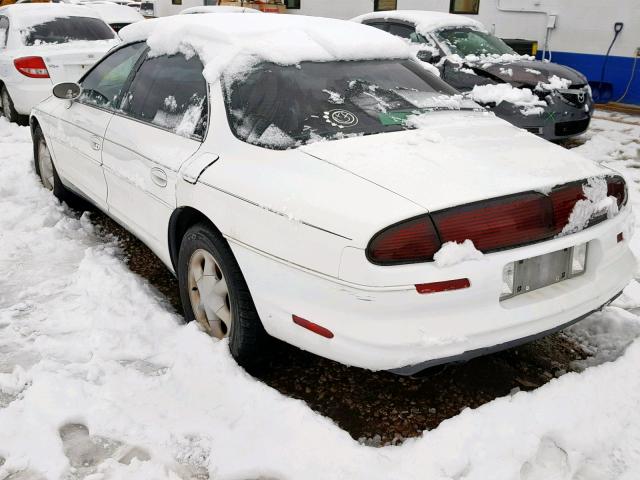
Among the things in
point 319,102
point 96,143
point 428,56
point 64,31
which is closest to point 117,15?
point 64,31

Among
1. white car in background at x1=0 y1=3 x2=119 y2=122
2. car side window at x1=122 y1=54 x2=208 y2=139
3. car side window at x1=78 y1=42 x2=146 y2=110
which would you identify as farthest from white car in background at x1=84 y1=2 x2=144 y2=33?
car side window at x1=122 y1=54 x2=208 y2=139

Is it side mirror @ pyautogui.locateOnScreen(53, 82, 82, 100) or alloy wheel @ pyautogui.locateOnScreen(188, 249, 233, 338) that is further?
side mirror @ pyautogui.locateOnScreen(53, 82, 82, 100)

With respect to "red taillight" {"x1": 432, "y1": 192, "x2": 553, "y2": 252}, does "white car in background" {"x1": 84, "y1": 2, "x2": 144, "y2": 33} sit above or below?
below

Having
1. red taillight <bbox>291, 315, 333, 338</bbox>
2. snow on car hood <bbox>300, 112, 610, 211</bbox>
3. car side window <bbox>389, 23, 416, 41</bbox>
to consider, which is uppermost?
snow on car hood <bbox>300, 112, 610, 211</bbox>

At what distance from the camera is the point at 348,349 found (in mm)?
2324

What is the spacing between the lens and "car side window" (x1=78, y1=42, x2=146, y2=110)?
4012mm

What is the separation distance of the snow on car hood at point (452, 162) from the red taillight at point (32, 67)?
672 cm

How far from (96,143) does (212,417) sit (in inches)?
89.5

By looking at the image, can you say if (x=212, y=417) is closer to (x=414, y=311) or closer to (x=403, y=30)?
(x=414, y=311)

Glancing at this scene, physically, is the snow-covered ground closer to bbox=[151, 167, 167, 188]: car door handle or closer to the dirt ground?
the dirt ground

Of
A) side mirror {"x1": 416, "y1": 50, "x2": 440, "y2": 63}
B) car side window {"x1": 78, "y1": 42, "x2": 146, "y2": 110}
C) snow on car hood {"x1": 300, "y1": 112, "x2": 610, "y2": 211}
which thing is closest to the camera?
snow on car hood {"x1": 300, "y1": 112, "x2": 610, "y2": 211}

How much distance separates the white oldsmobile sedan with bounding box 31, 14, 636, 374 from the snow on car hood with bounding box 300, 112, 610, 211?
0.04 ft

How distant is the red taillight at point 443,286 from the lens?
7.27 feet

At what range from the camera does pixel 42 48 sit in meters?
8.27
